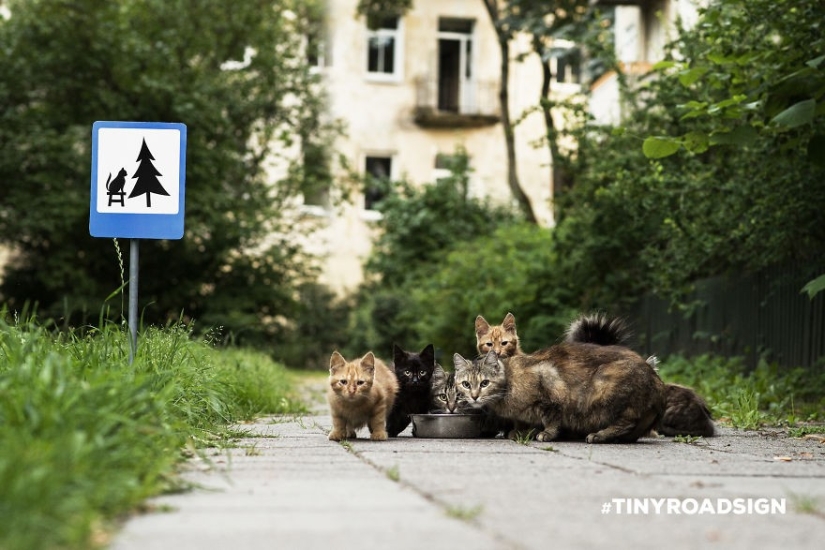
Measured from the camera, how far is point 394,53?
38906 mm

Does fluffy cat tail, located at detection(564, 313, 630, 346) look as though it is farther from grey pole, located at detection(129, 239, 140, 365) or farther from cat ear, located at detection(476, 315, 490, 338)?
grey pole, located at detection(129, 239, 140, 365)

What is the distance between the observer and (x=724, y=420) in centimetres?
1188

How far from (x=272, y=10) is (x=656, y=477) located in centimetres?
2698

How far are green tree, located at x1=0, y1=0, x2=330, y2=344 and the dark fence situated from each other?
1026 centimetres

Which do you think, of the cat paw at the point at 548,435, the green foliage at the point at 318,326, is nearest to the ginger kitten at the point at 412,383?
the cat paw at the point at 548,435

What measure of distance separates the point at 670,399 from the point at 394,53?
100 ft

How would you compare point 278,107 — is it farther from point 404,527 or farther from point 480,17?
point 404,527

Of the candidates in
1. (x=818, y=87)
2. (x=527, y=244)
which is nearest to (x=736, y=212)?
(x=818, y=87)

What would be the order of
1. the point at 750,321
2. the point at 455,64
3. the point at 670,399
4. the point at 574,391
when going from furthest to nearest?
the point at 455,64, the point at 750,321, the point at 670,399, the point at 574,391

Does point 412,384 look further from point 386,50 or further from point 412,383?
point 386,50

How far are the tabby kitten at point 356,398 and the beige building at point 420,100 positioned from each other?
2882cm

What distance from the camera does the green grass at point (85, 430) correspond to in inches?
163

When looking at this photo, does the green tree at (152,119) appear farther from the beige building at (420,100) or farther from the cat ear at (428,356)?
the cat ear at (428,356)

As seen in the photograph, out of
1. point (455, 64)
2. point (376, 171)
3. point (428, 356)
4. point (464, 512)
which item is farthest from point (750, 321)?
point (455, 64)
